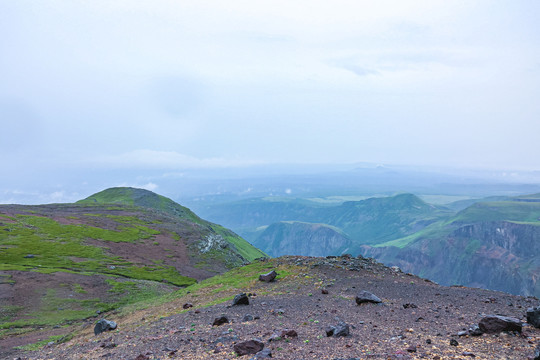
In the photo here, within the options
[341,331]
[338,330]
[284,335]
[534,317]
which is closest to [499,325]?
[534,317]

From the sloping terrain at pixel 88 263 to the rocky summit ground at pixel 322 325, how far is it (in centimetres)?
1349

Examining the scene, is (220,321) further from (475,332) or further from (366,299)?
(475,332)

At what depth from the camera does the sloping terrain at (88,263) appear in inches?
1941

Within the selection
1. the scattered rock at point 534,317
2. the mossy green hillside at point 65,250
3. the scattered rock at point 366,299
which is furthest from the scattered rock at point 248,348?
the mossy green hillside at point 65,250

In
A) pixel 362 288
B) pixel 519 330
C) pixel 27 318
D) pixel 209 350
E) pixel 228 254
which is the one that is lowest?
pixel 228 254

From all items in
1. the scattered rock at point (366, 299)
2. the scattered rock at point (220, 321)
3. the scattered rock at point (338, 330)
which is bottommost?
the scattered rock at point (366, 299)

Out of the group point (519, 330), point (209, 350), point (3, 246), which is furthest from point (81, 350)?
point (3, 246)

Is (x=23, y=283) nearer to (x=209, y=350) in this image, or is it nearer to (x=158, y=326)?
(x=158, y=326)

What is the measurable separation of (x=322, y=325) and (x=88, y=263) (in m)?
72.1

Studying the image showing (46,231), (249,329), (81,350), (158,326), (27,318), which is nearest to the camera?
(249,329)

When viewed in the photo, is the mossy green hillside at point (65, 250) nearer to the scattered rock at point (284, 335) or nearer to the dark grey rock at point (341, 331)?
the scattered rock at point (284, 335)

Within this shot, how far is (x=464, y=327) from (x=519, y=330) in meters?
3.44

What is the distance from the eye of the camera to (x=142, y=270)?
80.8m

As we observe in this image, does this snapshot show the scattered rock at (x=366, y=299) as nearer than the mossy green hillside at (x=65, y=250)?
Yes
